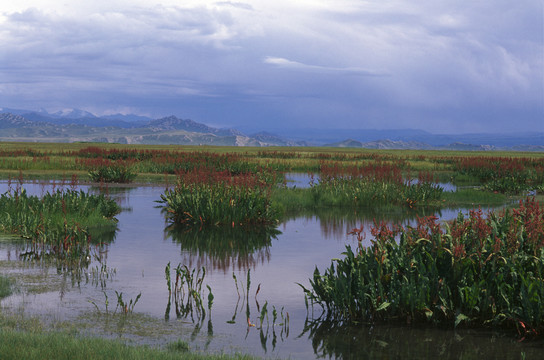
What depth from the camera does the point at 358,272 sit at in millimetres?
10664

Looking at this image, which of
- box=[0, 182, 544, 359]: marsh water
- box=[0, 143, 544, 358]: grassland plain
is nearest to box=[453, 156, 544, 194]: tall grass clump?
box=[0, 143, 544, 358]: grassland plain

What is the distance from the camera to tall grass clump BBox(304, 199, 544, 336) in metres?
9.91

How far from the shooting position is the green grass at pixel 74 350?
25.3ft

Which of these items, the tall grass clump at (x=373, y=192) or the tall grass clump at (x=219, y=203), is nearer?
the tall grass clump at (x=219, y=203)

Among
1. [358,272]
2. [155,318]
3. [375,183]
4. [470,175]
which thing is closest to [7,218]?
[155,318]

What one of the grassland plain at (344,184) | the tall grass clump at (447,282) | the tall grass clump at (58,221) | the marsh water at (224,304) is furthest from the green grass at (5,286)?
the tall grass clump at (447,282)

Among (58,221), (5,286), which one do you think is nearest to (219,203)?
(58,221)

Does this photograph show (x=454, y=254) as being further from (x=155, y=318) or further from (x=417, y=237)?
(x=155, y=318)

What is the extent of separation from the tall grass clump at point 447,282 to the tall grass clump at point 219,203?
11.1 metres

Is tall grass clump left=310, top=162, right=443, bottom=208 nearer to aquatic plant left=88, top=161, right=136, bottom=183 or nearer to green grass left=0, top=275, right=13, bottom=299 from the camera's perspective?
aquatic plant left=88, top=161, right=136, bottom=183

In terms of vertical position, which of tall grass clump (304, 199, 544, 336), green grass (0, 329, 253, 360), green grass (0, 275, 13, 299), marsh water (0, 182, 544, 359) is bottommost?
marsh water (0, 182, 544, 359)

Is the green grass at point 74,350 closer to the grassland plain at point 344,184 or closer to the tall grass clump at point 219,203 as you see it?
the grassland plain at point 344,184

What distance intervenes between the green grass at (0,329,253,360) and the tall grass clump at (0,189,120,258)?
6.78 m

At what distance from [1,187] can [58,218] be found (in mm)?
19784
